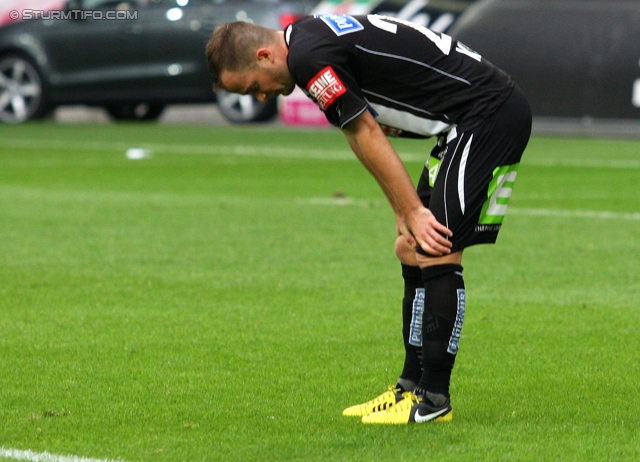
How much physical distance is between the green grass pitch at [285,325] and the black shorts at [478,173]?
0.68 metres

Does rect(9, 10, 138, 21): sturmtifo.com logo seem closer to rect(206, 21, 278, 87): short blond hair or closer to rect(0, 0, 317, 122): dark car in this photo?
rect(0, 0, 317, 122): dark car

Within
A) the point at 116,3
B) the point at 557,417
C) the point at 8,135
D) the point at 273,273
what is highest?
the point at 557,417

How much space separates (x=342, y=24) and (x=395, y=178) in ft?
1.78

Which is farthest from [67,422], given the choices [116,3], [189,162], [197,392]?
[116,3]

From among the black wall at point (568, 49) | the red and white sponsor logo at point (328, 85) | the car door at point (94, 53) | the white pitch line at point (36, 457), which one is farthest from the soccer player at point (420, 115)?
the car door at point (94, 53)

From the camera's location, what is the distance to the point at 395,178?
4.41 meters

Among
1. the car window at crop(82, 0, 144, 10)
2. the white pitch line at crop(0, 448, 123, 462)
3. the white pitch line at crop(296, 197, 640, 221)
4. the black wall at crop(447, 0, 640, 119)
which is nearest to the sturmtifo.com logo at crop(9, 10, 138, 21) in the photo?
the car window at crop(82, 0, 144, 10)

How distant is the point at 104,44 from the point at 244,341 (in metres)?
15.0

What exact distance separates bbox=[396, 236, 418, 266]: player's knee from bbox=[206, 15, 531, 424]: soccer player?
0.44 feet

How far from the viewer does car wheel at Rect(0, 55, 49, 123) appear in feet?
67.8

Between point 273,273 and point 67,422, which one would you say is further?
point 273,273

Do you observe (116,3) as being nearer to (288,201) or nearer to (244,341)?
(288,201)

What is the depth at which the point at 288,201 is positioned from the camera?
38.2 ft

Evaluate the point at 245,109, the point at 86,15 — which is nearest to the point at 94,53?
the point at 86,15
